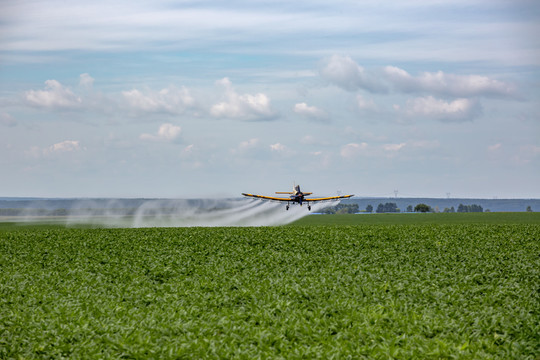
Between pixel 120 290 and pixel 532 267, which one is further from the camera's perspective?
pixel 532 267

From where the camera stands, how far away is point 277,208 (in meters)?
107

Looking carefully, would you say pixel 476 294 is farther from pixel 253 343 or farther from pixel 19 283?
pixel 19 283

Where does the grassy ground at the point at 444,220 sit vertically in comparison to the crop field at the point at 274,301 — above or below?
above

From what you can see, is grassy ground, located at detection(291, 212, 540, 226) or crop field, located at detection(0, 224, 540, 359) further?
grassy ground, located at detection(291, 212, 540, 226)

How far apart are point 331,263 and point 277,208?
73.2 metres

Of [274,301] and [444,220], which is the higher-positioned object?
[444,220]

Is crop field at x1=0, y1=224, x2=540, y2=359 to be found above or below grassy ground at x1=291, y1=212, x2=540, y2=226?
below

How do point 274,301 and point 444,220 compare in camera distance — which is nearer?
point 274,301

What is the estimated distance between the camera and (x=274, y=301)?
23.1 m

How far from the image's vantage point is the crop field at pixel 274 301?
58.3 ft

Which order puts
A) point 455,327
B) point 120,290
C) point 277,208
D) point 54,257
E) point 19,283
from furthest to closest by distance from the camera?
A: point 277,208
point 54,257
point 19,283
point 120,290
point 455,327

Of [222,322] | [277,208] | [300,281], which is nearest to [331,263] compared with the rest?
[300,281]

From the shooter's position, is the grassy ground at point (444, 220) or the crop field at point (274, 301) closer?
the crop field at point (274, 301)

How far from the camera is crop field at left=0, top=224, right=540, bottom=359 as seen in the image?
17.8 m
